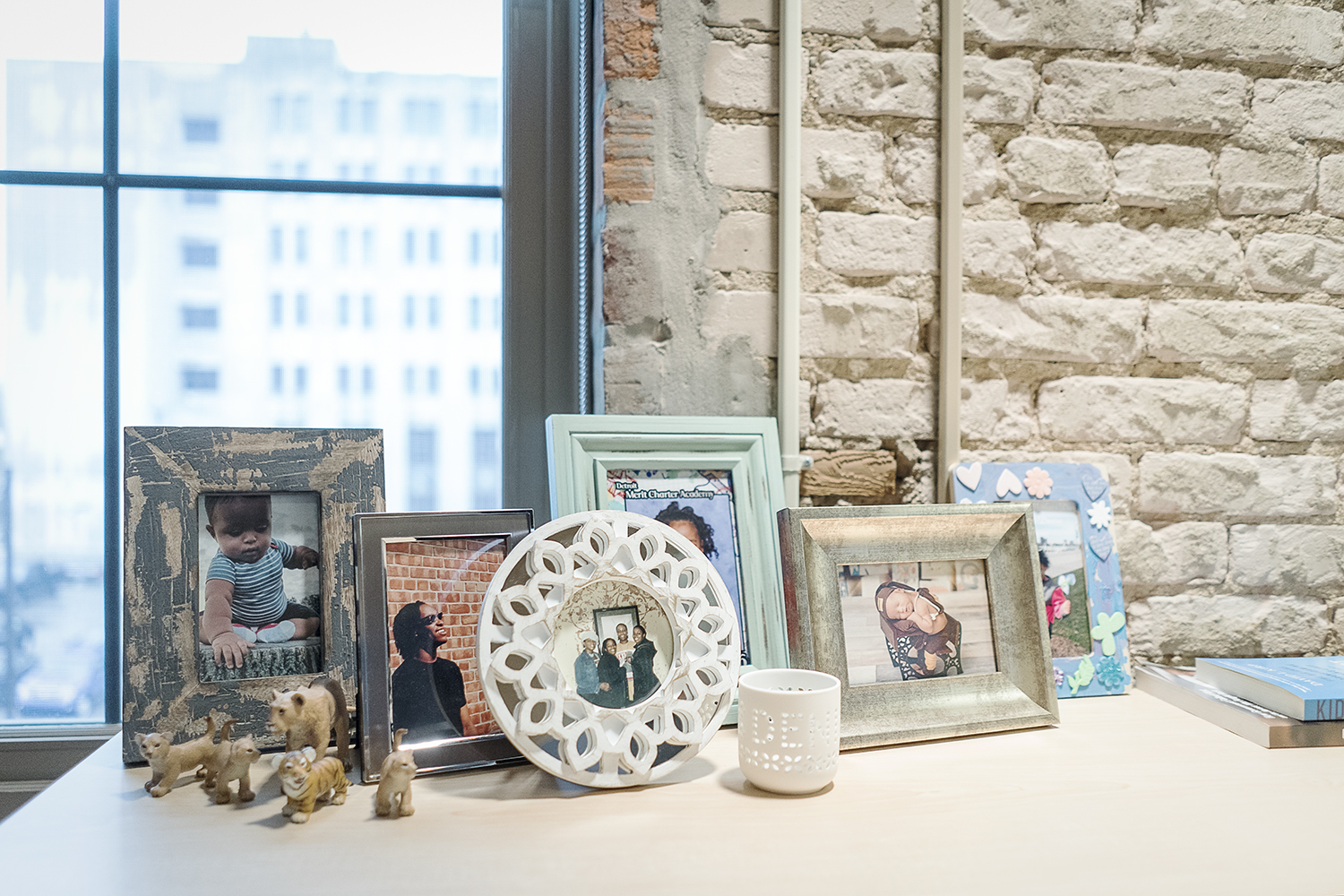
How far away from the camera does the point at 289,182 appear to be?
129cm

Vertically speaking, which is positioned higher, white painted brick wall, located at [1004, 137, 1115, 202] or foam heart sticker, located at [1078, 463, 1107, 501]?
white painted brick wall, located at [1004, 137, 1115, 202]

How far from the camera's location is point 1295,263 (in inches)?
51.9

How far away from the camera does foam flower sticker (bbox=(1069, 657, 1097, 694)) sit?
1146mm

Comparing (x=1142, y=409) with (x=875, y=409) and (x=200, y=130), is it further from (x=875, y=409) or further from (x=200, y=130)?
(x=200, y=130)

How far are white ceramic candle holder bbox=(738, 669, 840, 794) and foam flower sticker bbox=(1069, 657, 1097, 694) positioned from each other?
0.50m

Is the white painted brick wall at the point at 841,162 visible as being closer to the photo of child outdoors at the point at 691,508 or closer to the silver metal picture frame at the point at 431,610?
the photo of child outdoors at the point at 691,508

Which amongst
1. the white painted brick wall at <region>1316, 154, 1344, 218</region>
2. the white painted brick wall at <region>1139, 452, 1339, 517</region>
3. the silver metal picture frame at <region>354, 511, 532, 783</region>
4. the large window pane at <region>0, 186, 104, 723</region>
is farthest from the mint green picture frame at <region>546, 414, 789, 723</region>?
the white painted brick wall at <region>1316, 154, 1344, 218</region>

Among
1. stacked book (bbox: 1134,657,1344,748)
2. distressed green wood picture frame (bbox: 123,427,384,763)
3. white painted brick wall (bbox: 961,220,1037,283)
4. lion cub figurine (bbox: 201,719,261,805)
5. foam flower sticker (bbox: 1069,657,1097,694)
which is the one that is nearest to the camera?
lion cub figurine (bbox: 201,719,261,805)

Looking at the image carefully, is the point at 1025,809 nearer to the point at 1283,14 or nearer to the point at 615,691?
the point at 615,691

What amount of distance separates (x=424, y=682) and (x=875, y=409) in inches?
29.7

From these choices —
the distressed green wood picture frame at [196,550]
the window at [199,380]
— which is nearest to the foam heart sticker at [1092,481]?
the distressed green wood picture frame at [196,550]

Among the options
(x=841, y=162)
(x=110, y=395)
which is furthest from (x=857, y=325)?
(x=110, y=395)

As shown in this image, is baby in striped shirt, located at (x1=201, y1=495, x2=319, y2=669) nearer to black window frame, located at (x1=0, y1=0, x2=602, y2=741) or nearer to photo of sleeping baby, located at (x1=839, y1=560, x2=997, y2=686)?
black window frame, located at (x1=0, y1=0, x2=602, y2=741)

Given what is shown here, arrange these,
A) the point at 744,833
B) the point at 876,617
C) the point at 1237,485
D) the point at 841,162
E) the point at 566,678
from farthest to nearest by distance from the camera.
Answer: the point at 1237,485, the point at 841,162, the point at 876,617, the point at 566,678, the point at 744,833
